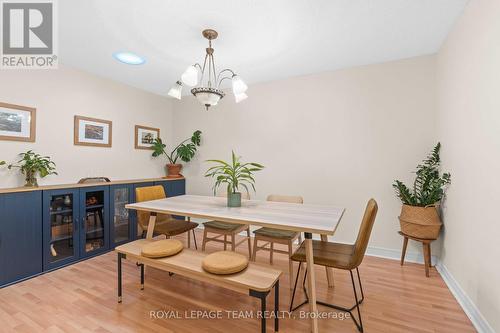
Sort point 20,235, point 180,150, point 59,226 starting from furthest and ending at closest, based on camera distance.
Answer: point 180,150 < point 59,226 < point 20,235

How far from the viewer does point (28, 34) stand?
7.19 feet

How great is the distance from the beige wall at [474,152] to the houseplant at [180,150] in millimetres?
3476

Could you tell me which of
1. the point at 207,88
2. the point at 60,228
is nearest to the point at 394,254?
the point at 207,88

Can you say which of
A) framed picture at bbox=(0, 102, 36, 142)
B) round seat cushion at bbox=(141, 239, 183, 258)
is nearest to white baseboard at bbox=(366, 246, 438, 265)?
round seat cushion at bbox=(141, 239, 183, 258)

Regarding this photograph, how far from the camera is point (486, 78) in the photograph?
1584 mm

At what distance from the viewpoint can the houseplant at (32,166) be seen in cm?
247

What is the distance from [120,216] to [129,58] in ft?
6.95

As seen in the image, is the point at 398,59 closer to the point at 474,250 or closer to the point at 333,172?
the point at 333,172

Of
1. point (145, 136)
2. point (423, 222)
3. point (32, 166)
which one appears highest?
point (145, 136)

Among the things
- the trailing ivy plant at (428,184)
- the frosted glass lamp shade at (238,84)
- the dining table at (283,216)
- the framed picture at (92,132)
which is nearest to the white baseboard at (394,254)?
the trailing ivy plant at (428,184)

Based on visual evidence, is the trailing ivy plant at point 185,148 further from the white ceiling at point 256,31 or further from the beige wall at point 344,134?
the white ceiling at point 256,31

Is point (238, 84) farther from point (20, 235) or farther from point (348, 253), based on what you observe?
point (20, 235)

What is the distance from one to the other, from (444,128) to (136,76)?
3907mm

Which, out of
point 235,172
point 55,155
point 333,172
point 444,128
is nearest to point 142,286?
point 235,172
